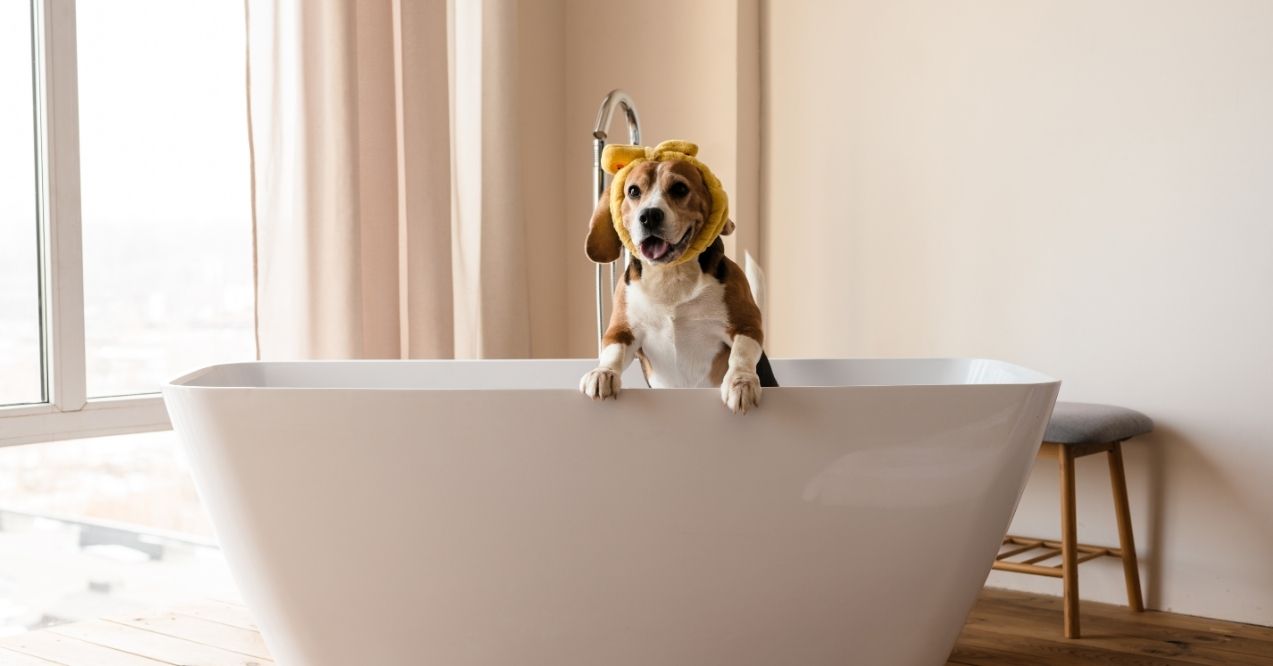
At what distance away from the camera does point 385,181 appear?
2717mm

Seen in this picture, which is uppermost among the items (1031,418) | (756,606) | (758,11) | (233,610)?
(758,11)

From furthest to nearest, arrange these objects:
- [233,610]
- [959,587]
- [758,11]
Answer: [758,11]
[233,610]
[959,587]

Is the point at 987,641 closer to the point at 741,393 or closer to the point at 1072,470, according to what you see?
the point at 1072,470

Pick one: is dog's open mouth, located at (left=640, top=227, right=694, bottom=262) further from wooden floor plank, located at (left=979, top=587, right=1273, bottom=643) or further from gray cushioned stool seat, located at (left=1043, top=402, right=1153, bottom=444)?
wooden floor plank, located at (left=979, top=587, right=1273, bottom=643)

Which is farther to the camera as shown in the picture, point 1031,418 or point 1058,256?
point 1058,256

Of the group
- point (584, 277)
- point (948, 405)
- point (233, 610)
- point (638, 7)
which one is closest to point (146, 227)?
point (233, 610)

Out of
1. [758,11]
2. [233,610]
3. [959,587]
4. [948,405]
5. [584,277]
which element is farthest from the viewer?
[584,277]

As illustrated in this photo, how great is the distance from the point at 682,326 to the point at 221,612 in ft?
4.48

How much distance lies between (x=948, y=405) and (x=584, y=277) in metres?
1.91

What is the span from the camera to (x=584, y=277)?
3.44 metres

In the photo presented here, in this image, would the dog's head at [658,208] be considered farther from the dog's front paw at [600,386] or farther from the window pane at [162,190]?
the window pane at [162,190]

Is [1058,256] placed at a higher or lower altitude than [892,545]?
higher

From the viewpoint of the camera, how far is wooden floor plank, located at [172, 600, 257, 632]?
2.39 meters

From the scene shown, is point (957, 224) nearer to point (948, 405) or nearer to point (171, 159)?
point (948, 405)
